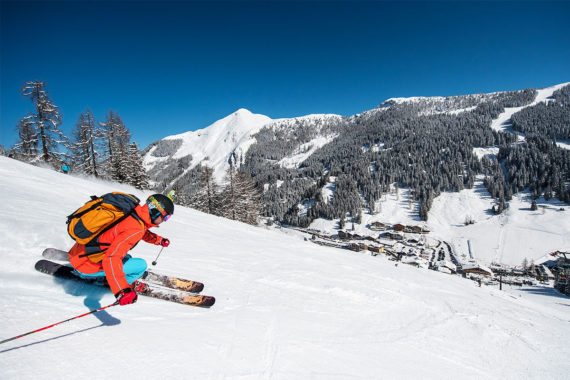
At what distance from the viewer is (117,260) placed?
11.4 ft

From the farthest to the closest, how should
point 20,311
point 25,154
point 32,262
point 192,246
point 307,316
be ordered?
point 25,154 < point 192,246 < point 307,316 < point 32,262 < point 20,311

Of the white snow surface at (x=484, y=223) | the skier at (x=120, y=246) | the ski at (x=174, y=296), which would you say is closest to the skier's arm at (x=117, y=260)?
the skier at (x=120, y=246)

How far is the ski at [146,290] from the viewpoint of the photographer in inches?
173

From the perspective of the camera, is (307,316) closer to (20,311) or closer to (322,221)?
(20,311)

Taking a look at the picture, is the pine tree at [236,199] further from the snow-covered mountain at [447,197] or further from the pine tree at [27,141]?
the snow-covered mountain at [447,197]

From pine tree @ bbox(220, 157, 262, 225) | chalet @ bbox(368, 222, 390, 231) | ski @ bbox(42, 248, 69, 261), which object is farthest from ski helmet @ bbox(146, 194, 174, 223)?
chalet @ bbox(368, 222, 390, 231)

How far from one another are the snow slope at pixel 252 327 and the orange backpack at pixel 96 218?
3.29 feet

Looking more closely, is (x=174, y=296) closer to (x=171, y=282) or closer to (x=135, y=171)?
(x=171, y=282)

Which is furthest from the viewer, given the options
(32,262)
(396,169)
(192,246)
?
(396,169)

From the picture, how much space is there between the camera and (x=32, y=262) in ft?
15.2

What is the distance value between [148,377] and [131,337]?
79 centimetres

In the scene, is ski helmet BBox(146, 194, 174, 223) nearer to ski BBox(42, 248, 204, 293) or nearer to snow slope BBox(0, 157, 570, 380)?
snow slope BBox(0, 157, 570, 380)

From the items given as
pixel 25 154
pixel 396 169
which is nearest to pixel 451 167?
pixel 396 169

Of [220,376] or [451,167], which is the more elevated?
[451,167]
